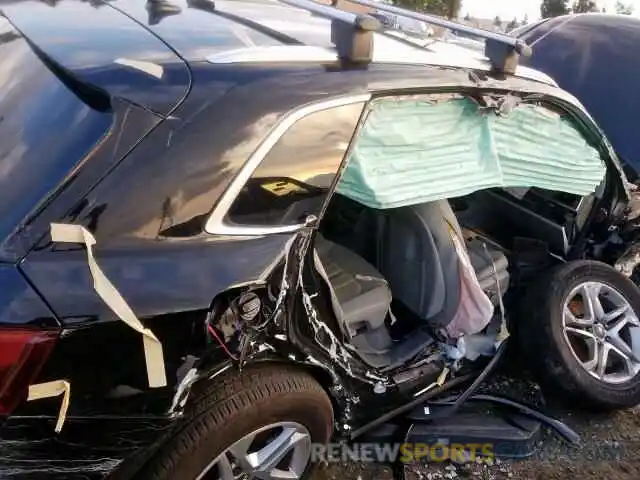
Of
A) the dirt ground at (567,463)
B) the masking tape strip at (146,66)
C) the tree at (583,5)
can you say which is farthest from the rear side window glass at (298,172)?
the tree at (583,5)

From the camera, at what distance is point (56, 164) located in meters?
1.88

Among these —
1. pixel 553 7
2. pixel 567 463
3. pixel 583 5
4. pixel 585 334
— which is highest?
pixel 585 334

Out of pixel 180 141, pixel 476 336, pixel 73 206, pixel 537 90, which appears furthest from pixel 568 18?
pixel 73 206

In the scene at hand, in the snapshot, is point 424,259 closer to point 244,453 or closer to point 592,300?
point 592,300

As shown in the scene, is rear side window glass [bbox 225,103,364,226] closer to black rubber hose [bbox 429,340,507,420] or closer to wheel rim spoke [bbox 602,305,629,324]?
black rubber hose [bbox 429,340,507,420]

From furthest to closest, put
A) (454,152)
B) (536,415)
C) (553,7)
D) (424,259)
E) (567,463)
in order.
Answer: (553,7), (536,415), (567,463), (424,259), (454,152)

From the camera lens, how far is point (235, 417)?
210cm

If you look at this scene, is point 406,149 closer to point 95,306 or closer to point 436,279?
point 436,279

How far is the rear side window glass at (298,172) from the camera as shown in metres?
2.08

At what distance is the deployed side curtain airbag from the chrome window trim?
0.81 ft

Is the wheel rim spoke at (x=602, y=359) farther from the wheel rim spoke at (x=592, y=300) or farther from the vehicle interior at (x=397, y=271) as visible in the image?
the vehicle interior at (x=397, y=271)

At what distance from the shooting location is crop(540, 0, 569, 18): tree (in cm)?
3122

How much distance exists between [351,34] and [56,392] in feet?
4.74

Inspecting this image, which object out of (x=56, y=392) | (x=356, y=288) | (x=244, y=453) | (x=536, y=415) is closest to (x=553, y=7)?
(x=536, y=415)
